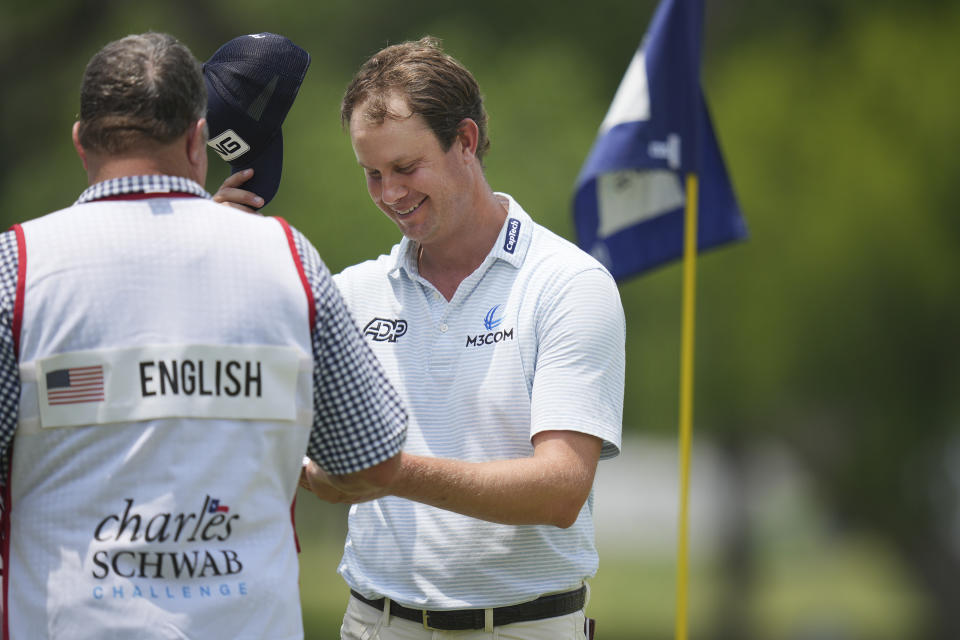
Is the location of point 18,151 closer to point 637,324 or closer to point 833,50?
point 637,324

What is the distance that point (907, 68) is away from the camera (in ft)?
36.6

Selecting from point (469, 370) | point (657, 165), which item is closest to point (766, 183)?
point (657, 165)

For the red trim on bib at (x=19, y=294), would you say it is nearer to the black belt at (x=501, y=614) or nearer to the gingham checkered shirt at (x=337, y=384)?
the gingham checkered shirt at (x=337, y=384)

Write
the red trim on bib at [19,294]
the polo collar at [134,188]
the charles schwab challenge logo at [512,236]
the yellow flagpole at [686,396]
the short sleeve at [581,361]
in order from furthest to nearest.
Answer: the yellow flagpole at [686,396] < the charles schwab challenge logo at [512,236] < the short sleeve at [581,361] < the polo collar at [134,188] < the red trim on bib at [19,294]

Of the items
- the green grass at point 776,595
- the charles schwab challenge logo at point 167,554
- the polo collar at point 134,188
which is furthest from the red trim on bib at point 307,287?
the green grass at point 776,595

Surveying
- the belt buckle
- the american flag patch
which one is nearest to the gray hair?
the american flag patch

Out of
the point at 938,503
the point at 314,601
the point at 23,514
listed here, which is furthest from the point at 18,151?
the point at 23,514

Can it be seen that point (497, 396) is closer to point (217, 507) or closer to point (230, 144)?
point (230, 144)

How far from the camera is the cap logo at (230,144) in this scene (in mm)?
2926

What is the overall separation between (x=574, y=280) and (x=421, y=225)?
43cm

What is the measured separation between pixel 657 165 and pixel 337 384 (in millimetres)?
3744

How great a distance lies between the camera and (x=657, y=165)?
19.1 feet

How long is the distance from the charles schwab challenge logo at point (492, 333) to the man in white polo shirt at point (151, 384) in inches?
31.1

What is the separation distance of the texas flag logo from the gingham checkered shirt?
0.23m
